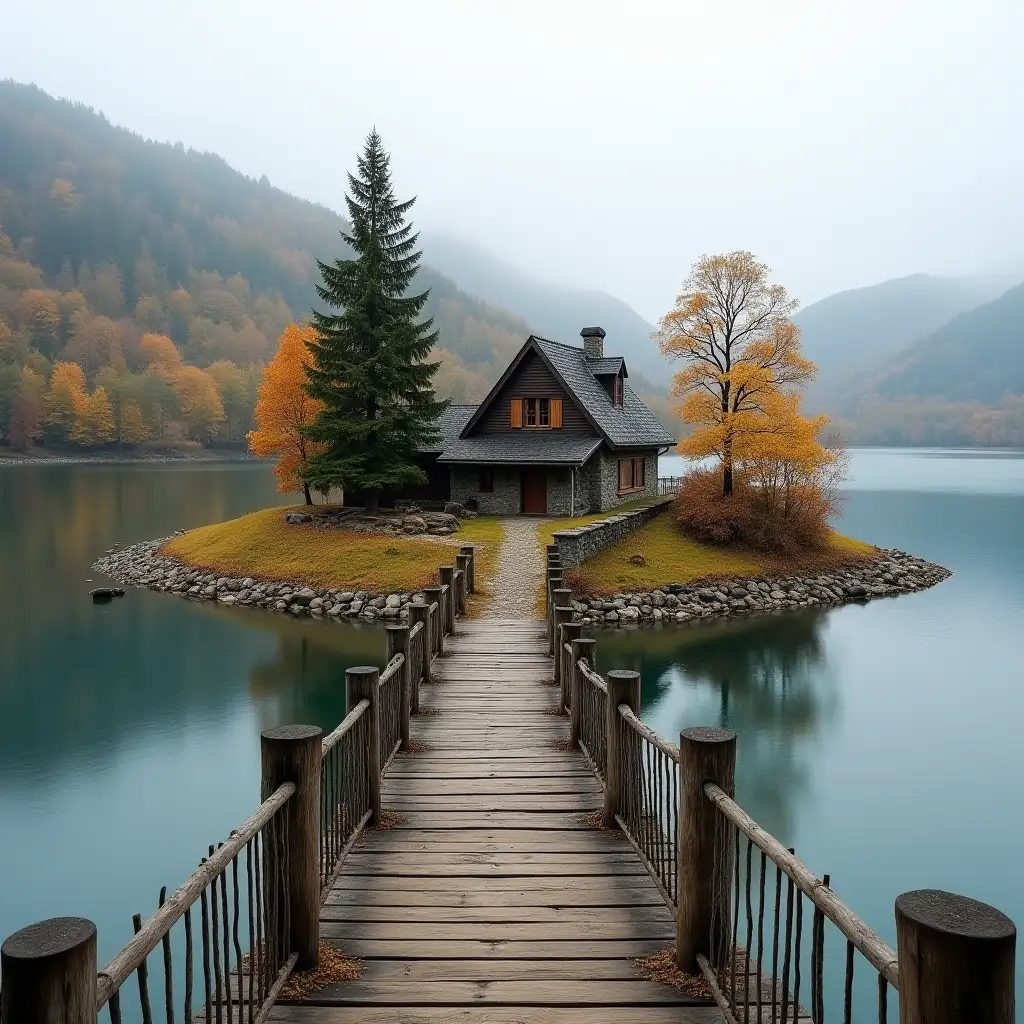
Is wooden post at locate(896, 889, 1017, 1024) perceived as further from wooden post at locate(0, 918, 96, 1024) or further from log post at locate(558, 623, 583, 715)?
log post at locate(558, 623, 583, 715)

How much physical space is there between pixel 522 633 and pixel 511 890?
11159mm

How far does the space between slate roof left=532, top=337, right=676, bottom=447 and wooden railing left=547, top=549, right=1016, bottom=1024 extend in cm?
2608

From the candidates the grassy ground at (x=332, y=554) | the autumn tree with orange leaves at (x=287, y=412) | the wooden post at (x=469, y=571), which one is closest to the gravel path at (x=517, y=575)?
the grassy ground at (x=332, y=554)

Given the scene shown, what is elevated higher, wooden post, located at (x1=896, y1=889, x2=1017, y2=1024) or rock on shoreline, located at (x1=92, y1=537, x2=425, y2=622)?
wooden post, located at (x1=896, y1=889, x2=1017, y2=1024)

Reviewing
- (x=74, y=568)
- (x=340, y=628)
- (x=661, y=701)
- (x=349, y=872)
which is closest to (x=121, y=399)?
(x=74, y=568)

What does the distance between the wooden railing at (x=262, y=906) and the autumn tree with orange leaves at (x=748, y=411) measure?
82.3ft

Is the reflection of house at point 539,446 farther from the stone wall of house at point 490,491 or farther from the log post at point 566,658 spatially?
the log post at point 566,658

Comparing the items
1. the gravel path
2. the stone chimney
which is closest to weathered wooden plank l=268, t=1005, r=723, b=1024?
the gravel path

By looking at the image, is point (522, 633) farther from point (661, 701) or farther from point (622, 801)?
point (622, 801)

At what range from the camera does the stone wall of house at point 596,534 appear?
26.4 meters

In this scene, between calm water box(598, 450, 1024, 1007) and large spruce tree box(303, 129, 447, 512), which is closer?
calm water box(598, 450, 1024, 1007)

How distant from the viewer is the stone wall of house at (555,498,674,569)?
26359 millimetres

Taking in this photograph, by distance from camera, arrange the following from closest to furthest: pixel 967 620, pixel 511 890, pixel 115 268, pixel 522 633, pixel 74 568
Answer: pixel 511 890, pixel 522 633, pixel 967 620, pixel 74 568, pixel 115 268

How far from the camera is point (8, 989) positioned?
96.2 inches
